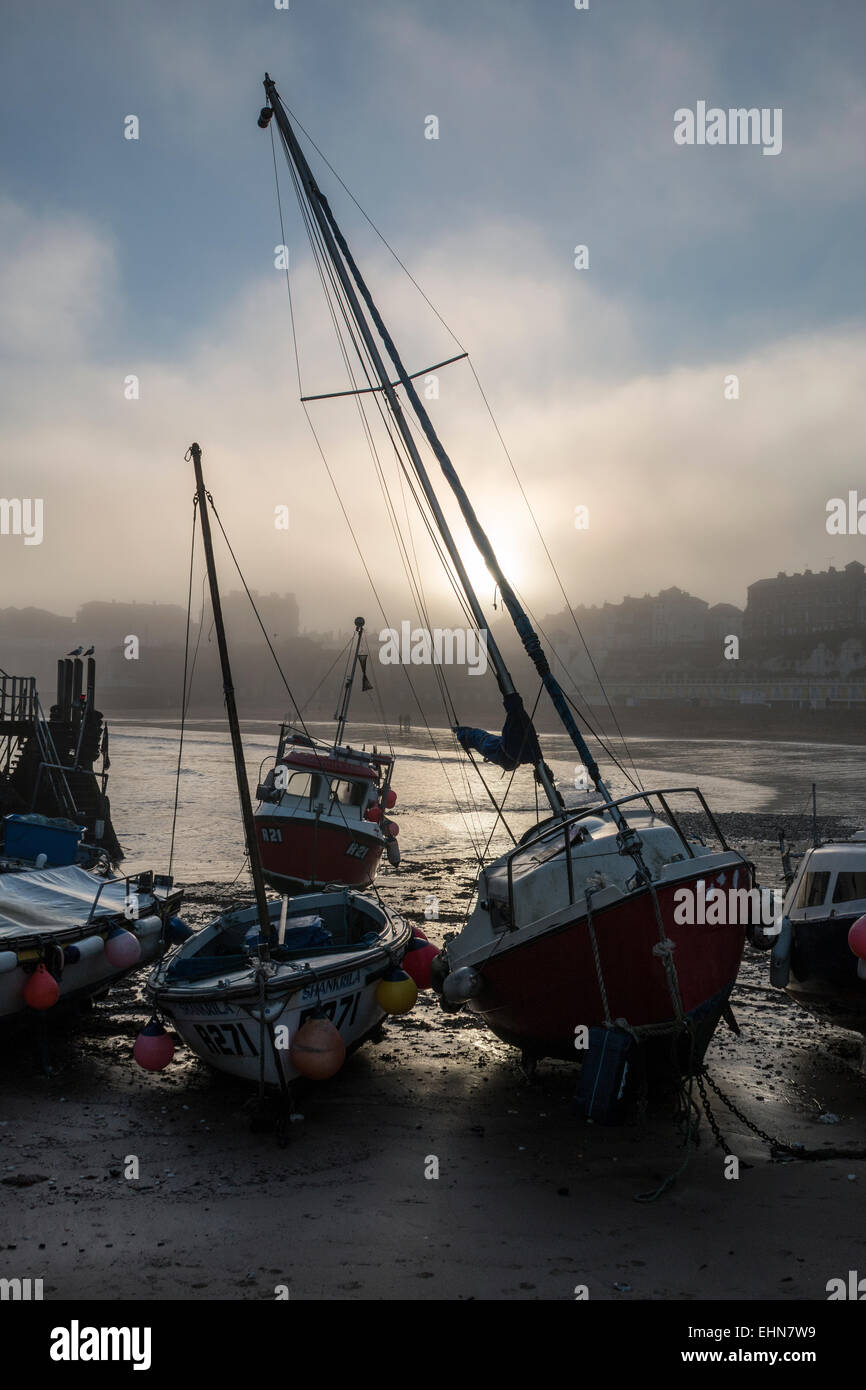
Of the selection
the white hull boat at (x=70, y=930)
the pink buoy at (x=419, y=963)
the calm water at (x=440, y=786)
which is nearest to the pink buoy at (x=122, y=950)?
the white hull boat at (x=70, y=930)

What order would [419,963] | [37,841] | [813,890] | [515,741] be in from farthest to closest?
[37,841], [515,741], [419,963], [813,890]

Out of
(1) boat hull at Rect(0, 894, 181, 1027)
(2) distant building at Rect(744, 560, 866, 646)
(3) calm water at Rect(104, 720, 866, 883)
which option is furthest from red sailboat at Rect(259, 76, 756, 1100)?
(2) distant building at Rect(744, 560, 866, 646)

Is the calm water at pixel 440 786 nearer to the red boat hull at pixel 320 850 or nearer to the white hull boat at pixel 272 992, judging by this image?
the red boat hull at pixel 320 850

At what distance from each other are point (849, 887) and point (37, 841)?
12.9 metres

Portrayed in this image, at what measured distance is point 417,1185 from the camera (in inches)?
330

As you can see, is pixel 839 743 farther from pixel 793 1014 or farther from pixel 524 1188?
pixel 524 1188

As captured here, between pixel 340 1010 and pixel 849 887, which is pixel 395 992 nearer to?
pixel 340 1010

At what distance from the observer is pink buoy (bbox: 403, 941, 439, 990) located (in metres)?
11.6

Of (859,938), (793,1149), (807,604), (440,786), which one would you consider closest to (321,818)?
(859,938)

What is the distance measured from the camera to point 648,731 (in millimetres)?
99938

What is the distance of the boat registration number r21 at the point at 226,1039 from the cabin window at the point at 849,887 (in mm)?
6707

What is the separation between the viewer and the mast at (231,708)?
1059 cm

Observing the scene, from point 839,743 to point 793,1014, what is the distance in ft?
240
